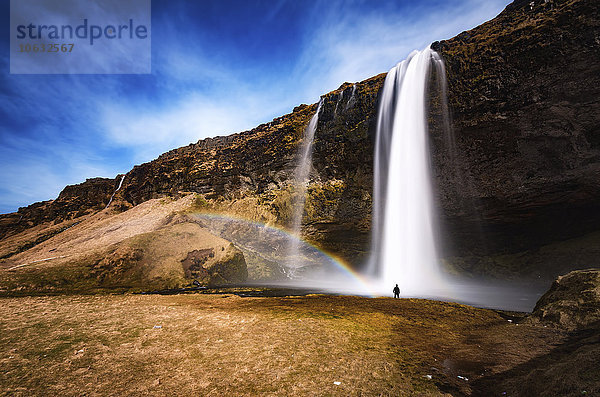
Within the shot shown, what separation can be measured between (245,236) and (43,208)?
57.8 metres

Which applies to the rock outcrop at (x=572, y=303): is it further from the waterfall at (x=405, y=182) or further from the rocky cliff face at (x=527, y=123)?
the rocky cliff face at (x=527, y=123)

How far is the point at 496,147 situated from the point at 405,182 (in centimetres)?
777

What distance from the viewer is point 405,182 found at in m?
24.9

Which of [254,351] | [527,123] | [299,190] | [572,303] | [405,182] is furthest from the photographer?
[299,190]

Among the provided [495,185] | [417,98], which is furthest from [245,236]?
[495,185]

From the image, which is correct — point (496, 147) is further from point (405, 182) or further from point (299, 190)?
point (299, 190)

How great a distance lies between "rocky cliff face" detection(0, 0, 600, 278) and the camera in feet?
58.7

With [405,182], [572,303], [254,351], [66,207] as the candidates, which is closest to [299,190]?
[405,182]

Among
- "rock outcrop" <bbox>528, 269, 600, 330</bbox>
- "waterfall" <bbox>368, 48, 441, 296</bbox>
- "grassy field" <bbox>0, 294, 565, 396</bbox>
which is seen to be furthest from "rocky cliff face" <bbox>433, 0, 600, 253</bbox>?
"grassy field" <bbox>0, 294, 565, 396</bbox>

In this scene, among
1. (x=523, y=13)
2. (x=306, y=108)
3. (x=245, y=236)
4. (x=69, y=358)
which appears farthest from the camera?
(x=306, y=108)

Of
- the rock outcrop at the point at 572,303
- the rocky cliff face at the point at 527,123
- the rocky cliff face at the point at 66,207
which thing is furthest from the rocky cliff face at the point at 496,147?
the rocky cliff face at the point at 66,207

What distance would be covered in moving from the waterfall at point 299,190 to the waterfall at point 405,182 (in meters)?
Result: 9.34

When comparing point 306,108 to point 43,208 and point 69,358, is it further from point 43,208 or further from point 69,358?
point 43,208

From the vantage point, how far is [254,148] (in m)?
40.2
